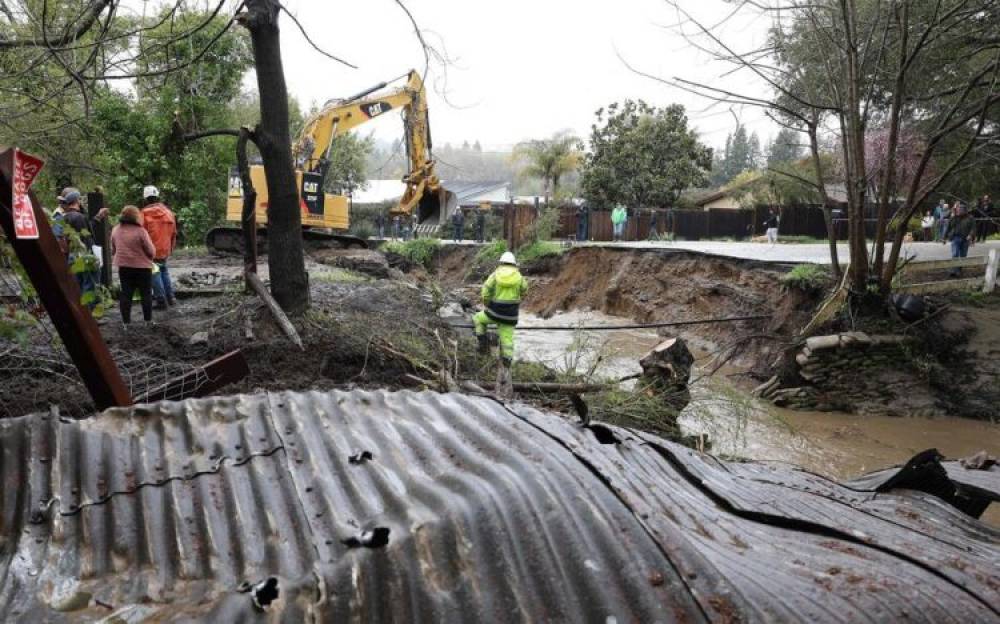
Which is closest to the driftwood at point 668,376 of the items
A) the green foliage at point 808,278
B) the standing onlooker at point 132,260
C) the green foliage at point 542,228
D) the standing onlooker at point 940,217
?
the standing onlooker at point 132,260

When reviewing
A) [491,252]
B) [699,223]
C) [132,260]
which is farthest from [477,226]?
[132,260]

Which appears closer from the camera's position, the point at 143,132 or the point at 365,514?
the point at 365,514

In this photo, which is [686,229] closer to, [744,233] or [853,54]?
[744,233]

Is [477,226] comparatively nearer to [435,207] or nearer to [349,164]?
[349,164]

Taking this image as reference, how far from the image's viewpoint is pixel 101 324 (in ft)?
24.1

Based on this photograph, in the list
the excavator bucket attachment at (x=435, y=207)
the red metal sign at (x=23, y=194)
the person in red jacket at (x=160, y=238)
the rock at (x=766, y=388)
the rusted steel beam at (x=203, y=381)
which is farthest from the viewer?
the excavator bucket attachment at (x=435, y=207)

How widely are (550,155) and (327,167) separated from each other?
26.6 metres

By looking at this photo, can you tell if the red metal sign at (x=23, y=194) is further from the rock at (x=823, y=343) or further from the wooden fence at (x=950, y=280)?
the wooden fence at (x=950, y=280)

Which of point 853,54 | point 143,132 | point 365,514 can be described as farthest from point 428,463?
point 143,132

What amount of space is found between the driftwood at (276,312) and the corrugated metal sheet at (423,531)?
3.81 metres

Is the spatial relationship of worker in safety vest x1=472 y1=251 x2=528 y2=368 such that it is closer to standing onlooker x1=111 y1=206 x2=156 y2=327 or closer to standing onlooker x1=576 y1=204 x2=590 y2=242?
standing onlooker x1=111 y1=206 x2=156 y2=327

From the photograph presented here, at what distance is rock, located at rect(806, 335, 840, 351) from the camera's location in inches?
424

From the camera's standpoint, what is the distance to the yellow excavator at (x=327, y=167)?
607 inches

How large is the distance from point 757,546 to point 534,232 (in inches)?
887
